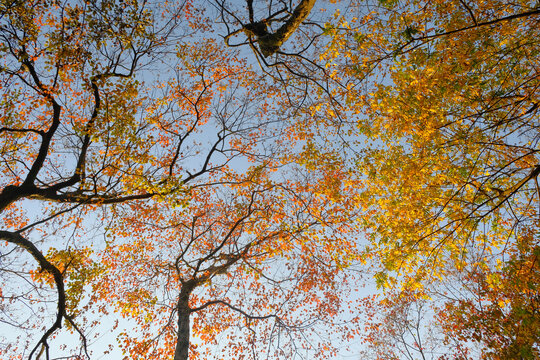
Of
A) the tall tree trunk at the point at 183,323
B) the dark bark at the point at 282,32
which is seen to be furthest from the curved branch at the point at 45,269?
the dark bark at the point at 282,32

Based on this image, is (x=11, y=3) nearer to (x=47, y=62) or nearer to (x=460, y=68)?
(x=47, y=62)

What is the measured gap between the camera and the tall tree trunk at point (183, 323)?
7931mm

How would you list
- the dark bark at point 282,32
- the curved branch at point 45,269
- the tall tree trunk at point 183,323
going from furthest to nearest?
the tall tree trunk at point 183,323 < the curved branch at point 45,269 < the dark bark at point 282,32

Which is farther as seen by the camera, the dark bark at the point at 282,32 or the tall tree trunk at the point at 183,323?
the tall tree trunk at the point at 183,323

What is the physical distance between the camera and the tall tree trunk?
7.93 m

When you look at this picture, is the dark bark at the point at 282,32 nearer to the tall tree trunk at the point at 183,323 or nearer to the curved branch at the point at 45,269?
the curved branch at the point at 45,269

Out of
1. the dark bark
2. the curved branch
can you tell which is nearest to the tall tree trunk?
the curved branch

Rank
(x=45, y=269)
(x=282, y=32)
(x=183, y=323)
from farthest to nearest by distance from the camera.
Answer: (x=183, y=323) < (x=45, y=269) < (x=282, y=32)

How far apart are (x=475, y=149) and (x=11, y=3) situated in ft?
36.0

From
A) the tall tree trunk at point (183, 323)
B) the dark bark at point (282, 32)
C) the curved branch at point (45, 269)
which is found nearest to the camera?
the dark bark at point (282, 32)

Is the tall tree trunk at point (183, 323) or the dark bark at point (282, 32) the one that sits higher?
the dark bark at point (282, 32)

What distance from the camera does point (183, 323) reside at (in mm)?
8664

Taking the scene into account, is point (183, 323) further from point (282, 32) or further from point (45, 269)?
point (282, 32)

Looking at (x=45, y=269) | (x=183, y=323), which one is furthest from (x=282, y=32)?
(x=183, y=323)
